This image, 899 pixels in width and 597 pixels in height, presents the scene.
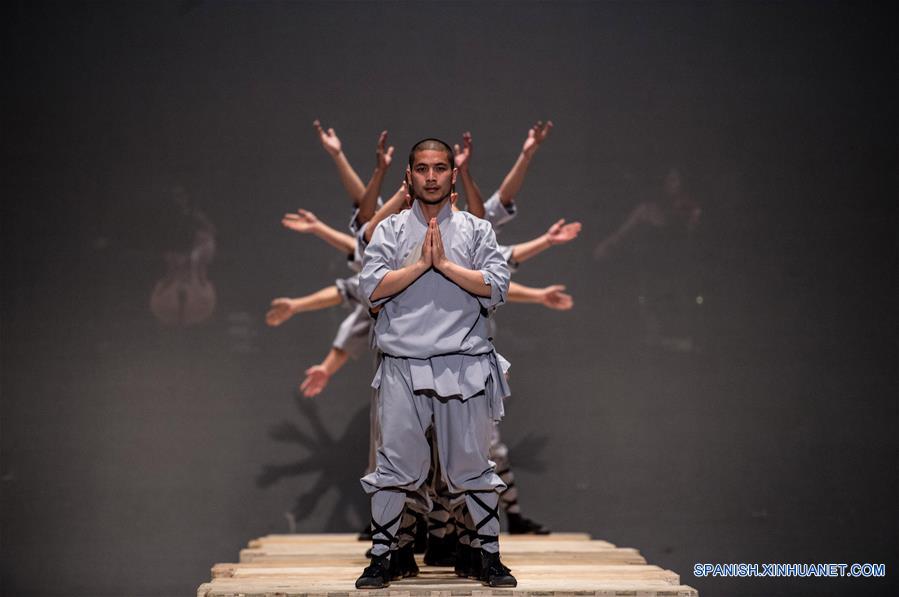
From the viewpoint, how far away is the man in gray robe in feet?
10.8

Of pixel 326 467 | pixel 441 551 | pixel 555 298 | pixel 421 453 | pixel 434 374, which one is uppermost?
pixel 555 298

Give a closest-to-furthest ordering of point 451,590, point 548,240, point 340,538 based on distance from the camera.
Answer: point 451,590 < point 548,240 < point 340,538

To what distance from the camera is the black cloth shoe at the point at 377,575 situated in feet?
10.6

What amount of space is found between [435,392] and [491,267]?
47 cm

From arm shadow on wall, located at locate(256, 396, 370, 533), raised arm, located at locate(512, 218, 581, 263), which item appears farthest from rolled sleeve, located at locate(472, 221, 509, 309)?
arm shadow on wall, located at locate(256, 396, 370, 533)

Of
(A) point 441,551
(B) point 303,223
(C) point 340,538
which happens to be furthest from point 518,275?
(A) point 441,551

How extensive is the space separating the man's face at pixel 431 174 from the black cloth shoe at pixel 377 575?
1235 millimetres

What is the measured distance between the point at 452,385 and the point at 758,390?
→ 10.1ft

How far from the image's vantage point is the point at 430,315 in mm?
3314

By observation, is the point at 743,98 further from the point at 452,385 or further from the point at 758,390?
the point at 452,385

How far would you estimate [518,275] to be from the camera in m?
5.80

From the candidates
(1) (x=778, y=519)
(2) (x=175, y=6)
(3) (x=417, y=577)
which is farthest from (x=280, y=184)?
(1) (x=778, y=519)

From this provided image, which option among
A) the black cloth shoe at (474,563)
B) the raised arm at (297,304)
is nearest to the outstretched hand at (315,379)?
the raised arm at (297,304)

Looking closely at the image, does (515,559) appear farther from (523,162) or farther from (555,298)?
(523,162)
